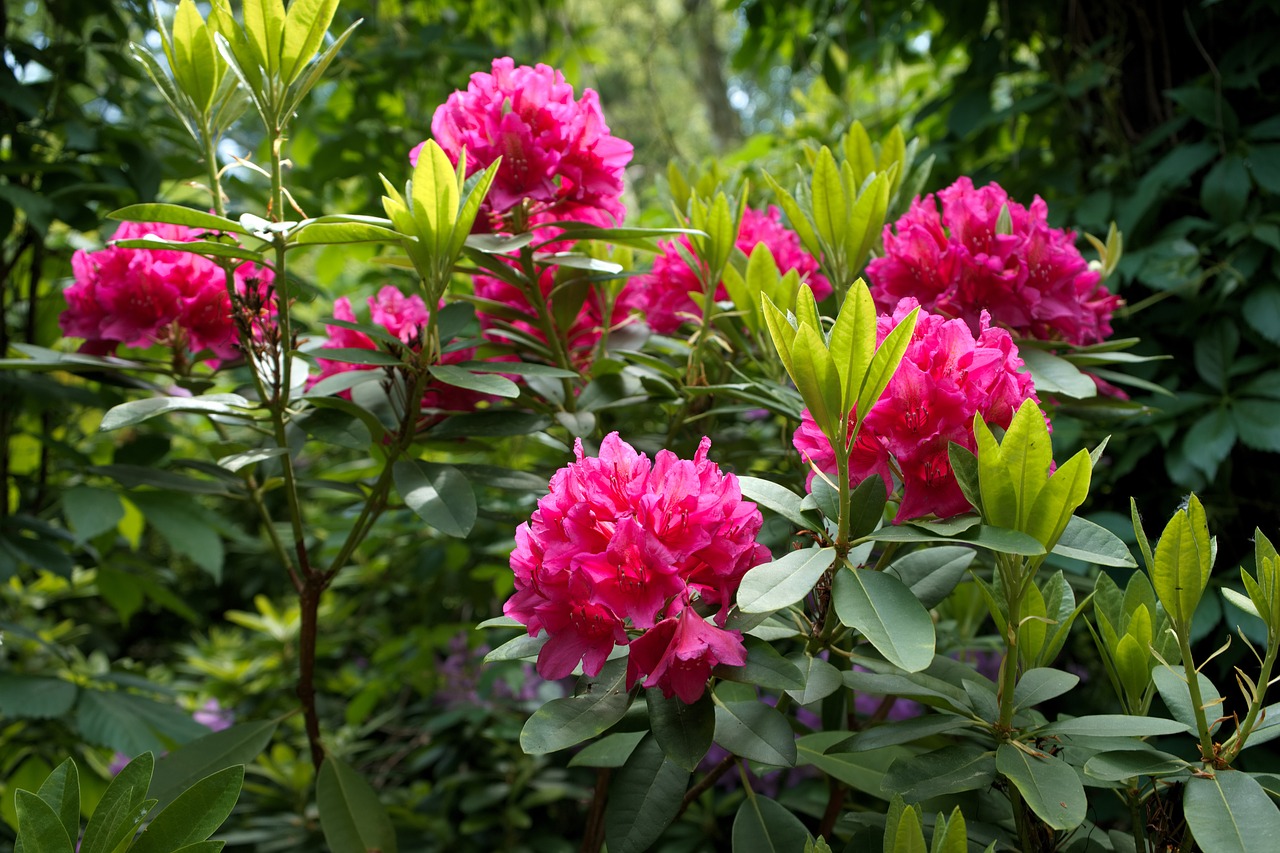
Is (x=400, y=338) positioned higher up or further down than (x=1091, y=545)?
higher up

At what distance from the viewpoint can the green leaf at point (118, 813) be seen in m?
0.66

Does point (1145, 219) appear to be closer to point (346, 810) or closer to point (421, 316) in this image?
point (421, 316)

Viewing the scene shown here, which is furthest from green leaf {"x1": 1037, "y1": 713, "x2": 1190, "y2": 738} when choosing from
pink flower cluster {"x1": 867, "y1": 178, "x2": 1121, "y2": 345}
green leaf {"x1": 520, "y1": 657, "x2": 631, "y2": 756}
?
pink flower cluster {"x1": 867, "y1": 178, "x2": 1121, "y2": 345}

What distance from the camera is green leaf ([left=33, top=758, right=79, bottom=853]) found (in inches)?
27.4

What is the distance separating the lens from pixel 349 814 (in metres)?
1.04

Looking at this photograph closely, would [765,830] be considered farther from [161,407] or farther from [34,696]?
[34,696]

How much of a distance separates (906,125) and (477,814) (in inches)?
76.5

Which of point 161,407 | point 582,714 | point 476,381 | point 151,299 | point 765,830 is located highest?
point 151,299

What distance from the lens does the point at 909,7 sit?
2.05m

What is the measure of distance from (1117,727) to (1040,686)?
0.08 m

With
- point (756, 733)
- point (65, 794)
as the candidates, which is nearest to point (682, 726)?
point (756, 733)

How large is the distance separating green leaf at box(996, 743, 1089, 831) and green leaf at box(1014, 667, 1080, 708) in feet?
0.17

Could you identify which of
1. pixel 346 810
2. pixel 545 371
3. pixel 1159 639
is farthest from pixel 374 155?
pixel 1159 639

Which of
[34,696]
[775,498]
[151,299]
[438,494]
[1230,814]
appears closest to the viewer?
[1230,814]
